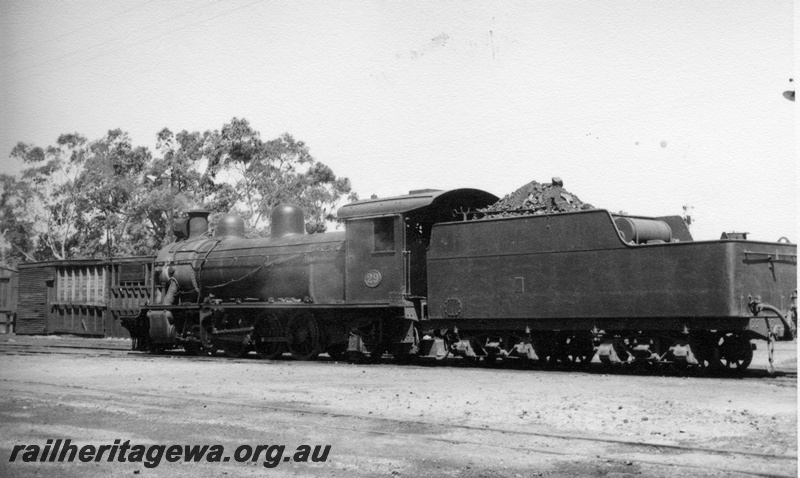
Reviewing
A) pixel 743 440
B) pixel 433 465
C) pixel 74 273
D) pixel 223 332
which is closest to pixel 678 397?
pixel 743 440

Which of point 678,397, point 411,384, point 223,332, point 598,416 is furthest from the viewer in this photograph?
point 223,332

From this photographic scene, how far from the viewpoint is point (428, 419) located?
8.67 m

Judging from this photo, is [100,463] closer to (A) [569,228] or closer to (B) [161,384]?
(B) [161,384]

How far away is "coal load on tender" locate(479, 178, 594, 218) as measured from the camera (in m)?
14.3

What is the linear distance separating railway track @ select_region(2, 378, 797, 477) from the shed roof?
6255 mm

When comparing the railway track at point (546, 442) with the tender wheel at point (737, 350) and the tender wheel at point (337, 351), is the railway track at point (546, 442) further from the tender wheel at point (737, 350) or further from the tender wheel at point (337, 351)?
the tender wheel at point (337, 351)

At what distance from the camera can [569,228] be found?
1329 cm

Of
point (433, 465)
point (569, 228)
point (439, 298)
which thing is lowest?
point (433, 465)

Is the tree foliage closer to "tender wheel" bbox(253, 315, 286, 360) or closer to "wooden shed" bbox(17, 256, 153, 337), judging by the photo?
"wooden shed" bbox(17, 256, 153, 337)

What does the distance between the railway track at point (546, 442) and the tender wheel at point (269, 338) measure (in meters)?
7.43

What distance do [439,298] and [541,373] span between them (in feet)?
8.14

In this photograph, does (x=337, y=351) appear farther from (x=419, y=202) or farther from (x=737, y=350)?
(x=737, y=350)

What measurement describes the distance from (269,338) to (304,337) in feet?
3.08

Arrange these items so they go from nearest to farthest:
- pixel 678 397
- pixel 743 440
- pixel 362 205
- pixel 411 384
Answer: pixel 743 440 < pixel 678 397 < pixel 411 384 < pixel 362 205
